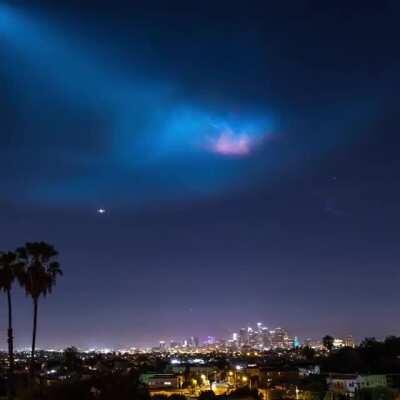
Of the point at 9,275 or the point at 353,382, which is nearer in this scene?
the point at 9,275

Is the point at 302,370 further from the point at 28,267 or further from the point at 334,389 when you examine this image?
the point at 28,267

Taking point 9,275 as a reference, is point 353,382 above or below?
below

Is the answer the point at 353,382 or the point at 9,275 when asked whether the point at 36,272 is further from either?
the point at 353,382

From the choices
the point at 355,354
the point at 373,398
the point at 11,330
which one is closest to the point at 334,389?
the point at 373,398

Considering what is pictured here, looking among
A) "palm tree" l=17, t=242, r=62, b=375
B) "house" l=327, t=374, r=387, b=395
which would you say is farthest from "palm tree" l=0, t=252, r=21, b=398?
"house" l=327, t=374, r=387, b=395

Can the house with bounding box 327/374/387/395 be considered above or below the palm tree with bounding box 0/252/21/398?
below

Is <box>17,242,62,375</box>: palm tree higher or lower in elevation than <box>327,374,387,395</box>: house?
higher

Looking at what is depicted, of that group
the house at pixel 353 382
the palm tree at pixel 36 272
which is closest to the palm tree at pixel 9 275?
the palm tree at pixel 36 272

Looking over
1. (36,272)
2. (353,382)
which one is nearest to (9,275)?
(36,272)

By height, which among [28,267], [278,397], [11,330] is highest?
[28,267]

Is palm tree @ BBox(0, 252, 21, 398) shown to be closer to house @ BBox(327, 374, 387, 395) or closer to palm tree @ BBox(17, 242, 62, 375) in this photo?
palm tree @ BBox(17, 242, 62, 375)

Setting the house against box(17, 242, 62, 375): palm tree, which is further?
the house
